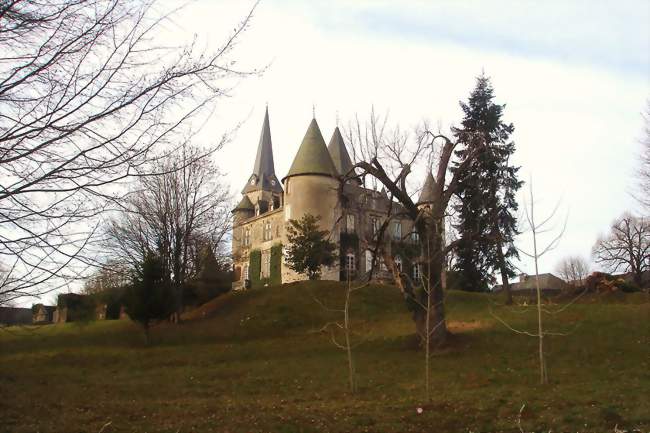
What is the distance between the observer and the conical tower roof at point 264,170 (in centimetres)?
6738

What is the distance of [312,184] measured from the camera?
47219mm

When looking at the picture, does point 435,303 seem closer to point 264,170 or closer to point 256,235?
point 256,235

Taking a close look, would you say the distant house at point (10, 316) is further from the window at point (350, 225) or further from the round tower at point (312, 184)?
the window at point (350, 225)

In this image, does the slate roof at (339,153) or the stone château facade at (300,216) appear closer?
the stone château facade at (300,216)

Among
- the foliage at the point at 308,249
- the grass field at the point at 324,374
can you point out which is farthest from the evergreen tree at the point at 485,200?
the foliage at the point at 308,249

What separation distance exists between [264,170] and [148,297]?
41651 millimetres

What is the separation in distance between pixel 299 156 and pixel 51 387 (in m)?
32.7

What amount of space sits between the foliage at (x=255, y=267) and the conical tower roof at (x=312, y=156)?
1049 centimetres

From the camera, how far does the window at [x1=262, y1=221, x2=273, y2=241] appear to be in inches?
2199

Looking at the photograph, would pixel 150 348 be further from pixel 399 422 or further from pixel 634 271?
pixel 634 271

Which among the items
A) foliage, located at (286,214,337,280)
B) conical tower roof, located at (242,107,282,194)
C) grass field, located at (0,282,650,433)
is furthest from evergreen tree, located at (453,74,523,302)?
conical tower roof, located at (242,107,282,194)

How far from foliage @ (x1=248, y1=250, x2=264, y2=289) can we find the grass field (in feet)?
67.3

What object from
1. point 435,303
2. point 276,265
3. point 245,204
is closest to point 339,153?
point 276,265

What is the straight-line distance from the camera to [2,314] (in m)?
5.42
